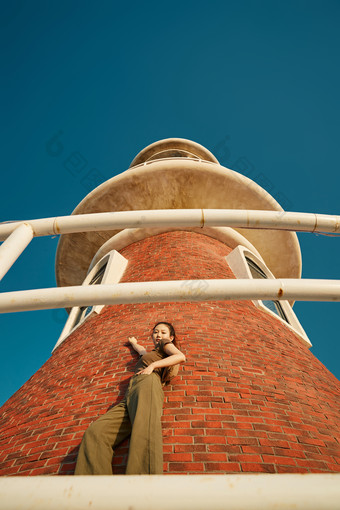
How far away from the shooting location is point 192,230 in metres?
6.65

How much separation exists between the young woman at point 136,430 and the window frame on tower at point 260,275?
287 cm

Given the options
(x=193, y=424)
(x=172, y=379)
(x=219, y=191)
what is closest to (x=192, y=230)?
(x=219, y=191)

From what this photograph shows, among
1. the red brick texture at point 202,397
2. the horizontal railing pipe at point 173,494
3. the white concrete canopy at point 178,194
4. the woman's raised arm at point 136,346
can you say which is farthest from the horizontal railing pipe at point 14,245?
the white concrete canopy at point 178,194

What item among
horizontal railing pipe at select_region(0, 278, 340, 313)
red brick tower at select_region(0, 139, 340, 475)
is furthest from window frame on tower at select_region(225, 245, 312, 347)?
horizontal railing pipe at select_region(0, 278, 340, 313)

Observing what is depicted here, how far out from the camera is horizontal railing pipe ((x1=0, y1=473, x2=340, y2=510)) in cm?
69

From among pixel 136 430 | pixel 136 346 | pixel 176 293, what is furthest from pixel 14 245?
pixel 136 346

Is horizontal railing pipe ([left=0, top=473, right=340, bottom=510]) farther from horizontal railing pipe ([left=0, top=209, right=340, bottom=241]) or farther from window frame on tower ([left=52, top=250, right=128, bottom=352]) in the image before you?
window frame on tower ([left=52, top=250, right=128, bottom=352])

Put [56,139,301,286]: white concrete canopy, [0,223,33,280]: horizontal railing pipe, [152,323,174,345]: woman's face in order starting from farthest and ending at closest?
[56,139,301,286]: white concrete canopy
[152,323,174,345]: woman's face
[0,223,33,280]: horizontal railing pipe

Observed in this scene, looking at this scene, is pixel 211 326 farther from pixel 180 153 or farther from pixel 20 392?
pixel 180 153

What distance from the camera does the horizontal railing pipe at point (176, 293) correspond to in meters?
1.58

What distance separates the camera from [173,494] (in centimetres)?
70

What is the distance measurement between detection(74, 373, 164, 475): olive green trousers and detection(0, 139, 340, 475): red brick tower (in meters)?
0.19

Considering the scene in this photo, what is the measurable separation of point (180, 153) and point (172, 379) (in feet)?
39.6

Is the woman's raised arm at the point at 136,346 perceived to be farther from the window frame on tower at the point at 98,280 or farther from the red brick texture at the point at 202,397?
the window frame on tower at the point at 98,280
